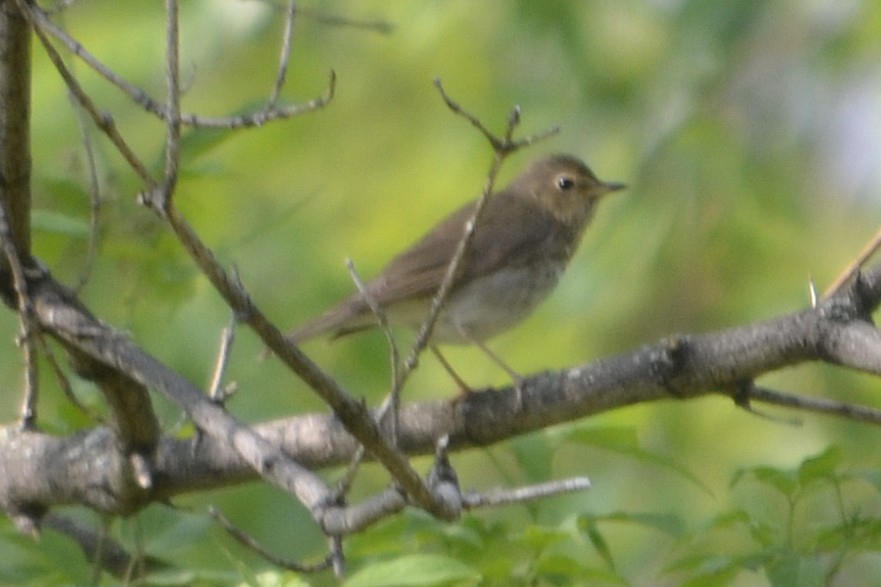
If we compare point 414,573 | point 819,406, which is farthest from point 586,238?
point 414,573

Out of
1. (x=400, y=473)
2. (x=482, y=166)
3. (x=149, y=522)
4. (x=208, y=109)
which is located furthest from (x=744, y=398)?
(x=208, y=109)

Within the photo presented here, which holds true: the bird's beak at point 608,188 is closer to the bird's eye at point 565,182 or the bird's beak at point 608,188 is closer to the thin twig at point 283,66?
the bird's eye at point 565,182

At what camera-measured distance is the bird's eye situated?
6836mm

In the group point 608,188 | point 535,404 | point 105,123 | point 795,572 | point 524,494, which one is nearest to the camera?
point 524,494

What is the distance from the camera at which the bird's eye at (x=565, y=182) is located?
6.84m

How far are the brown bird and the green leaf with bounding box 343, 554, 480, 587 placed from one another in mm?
2480

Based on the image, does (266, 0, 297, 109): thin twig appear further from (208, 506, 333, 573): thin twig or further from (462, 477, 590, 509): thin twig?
(462, 477, 590, 509): thin twig

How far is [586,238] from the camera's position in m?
8.02

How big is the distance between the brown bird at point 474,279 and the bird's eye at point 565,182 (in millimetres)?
318

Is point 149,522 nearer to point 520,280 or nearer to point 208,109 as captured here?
point 520,280

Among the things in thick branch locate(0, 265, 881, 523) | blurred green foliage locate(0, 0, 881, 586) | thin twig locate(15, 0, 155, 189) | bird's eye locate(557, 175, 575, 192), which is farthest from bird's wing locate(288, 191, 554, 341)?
thin twig locate(15, 0, 155, 189)

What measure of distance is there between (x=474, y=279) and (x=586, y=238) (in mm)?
2349

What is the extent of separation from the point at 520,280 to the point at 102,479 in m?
2.45

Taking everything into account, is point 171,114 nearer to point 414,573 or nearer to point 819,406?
point 414,573
